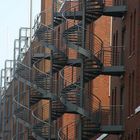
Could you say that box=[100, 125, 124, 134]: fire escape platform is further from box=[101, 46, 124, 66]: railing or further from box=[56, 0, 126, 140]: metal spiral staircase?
box=[101, 46, 124, 66]: railing

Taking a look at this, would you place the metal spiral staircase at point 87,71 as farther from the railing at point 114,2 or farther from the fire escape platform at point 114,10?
the railing at point 114,2

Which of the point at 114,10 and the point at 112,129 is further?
the point at 114,10

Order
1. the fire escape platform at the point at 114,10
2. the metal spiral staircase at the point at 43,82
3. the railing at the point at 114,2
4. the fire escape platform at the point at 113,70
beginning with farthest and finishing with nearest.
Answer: the metal spiral staircase at the point at 43,82
the railing at the point at 114,2
the fire escape platform at the point at 114,10
the fire escape platform at the point at 113,70

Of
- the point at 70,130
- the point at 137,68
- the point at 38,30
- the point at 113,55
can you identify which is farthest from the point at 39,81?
the point at 137,68

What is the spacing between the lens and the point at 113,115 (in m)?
56.7

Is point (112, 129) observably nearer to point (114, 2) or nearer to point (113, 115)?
point (113, 115)

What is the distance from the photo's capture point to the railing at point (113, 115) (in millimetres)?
55938

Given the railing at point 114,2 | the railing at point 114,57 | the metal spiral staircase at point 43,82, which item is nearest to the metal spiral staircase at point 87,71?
the railing at point 114,57

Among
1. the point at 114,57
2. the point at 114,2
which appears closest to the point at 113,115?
the point at 114,57

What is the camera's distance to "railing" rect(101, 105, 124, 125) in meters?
55.9

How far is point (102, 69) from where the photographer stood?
54000 mm

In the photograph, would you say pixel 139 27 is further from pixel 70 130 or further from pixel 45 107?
pixel 45 107

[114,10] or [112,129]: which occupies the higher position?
[114,10]

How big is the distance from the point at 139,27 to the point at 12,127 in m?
63.6
